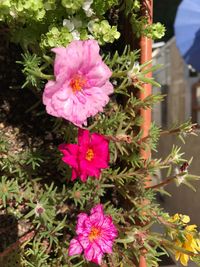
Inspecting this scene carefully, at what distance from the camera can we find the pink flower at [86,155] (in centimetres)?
111

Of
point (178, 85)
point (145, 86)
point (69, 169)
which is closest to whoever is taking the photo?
point (69, 169)

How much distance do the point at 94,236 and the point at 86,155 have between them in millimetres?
232

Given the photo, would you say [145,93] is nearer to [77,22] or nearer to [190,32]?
[77,22]

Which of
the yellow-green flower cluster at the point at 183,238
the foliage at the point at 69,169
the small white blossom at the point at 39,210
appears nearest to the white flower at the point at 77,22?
the foliage at the point at 69,169

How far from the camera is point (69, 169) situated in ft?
4.32

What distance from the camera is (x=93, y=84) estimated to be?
110 centimetres

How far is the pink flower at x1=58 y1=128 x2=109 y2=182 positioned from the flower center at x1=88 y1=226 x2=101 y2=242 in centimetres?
16

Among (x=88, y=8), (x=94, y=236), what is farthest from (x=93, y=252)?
(x=88, y=8)

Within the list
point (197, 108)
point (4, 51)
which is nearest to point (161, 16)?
point (197, 108)

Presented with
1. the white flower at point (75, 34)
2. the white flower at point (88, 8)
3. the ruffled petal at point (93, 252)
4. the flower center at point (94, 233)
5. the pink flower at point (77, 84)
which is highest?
the white flower at point (88, 8)

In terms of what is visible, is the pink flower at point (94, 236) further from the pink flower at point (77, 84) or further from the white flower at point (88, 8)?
the white flower at point (88, 8)

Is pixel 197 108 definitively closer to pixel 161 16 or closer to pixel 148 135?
pixel 148 135

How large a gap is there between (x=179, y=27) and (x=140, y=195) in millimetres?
2969

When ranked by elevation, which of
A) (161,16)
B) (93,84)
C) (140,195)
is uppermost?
(161,16)
